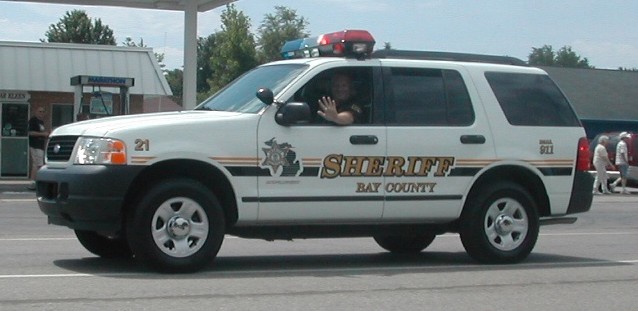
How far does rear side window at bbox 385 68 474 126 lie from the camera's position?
10281 mm

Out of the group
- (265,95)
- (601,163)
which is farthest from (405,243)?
(601,163)

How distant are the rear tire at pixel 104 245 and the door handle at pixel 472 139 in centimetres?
331

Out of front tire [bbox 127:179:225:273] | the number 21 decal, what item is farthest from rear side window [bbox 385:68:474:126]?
the number 21 decal

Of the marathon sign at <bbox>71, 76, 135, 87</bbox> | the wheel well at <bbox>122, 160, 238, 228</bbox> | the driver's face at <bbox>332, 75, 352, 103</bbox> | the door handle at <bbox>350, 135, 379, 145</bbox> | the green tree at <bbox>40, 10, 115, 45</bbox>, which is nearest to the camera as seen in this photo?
the wheel well at <bbox>122, 160, 238, 228</bbox>

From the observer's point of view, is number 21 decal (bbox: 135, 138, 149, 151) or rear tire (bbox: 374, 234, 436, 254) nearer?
number 21 decal (bbox: 135, 138, 149, 151)

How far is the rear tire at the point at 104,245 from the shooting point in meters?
10.3

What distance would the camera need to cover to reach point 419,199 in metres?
10.2

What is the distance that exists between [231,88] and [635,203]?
52.4 feet

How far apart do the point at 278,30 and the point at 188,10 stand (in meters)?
58.6

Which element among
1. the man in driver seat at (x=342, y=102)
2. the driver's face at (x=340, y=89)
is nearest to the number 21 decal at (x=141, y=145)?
the man in driver seat at (x=342, y=102)

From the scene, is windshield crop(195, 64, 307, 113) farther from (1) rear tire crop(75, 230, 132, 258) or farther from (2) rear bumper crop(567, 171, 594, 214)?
(2) rear bumper crop(567, 171, 594, 214)

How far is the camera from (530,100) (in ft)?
35.9

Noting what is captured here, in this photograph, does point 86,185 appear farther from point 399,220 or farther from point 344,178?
point 399,220

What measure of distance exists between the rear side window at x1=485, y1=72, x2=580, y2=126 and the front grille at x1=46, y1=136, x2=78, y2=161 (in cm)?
409
